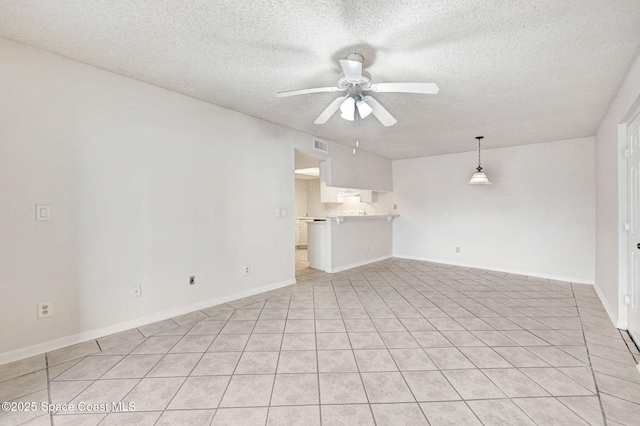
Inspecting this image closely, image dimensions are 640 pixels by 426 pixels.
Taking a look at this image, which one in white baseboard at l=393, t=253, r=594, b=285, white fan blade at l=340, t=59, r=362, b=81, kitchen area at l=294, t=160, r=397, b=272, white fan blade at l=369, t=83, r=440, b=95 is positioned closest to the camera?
white fan blade at l=340, t=59, r=362, b=81

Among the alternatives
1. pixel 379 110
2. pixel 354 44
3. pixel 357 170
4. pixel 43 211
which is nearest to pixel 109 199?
pixel 43 211

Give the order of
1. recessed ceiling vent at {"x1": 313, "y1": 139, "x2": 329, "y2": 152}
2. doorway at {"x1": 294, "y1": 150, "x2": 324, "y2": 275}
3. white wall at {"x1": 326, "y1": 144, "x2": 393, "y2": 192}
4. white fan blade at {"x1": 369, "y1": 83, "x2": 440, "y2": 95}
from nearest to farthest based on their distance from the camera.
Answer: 1. white fan blade at {"x1": 369, "y1": 83, "x2": 440, "y2": 95}
2. recessed ceiling vent at {"x1": 313, "y1": 139, "x2": 329, "y2": 152}
3. white wall at {"x1": 326, "y1": 144, "x2": 393, "y2": 192}
4. doorway at {"x1": 294, "y1": 150, "x2": 324, "y2": 275}

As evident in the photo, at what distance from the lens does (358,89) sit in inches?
90.9

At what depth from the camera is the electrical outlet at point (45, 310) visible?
2157 mm

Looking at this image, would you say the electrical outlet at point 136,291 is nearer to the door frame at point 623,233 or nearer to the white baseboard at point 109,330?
the white baseboard at point 109,330

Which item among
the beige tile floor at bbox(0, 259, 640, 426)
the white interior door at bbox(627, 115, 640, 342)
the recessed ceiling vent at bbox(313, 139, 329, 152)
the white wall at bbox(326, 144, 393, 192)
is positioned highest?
the recessed ceiling vent at bbox(313, 139, 329, 152)

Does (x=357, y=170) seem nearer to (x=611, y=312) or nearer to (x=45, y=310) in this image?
(x=611, y=312)

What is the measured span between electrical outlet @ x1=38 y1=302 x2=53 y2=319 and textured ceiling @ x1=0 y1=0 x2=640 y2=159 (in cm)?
204

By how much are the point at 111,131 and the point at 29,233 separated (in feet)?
3.45

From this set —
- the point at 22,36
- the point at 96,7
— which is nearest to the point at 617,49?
the point at 96,7

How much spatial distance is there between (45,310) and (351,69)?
3.04 metres

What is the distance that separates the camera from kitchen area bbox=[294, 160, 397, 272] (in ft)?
→ 16.8

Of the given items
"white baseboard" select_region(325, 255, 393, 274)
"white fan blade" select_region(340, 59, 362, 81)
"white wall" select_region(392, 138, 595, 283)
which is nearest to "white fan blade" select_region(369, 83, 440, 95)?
"white fan blade" select_region(340, 59, 362, 81)

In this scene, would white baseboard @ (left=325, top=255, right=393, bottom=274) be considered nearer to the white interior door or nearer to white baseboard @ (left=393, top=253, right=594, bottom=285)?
white baseboard @ (left=393, top=253, right=594, bottom=285)
